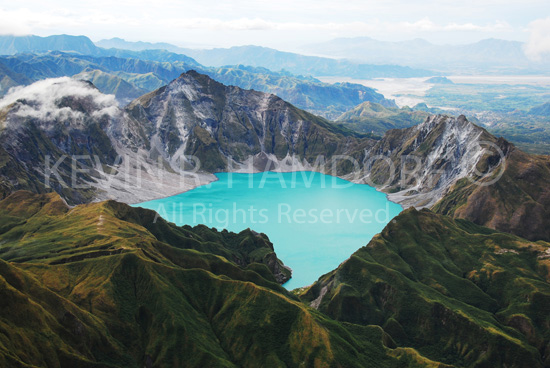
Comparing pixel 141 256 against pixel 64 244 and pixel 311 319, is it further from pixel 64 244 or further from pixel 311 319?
pixel 311 319

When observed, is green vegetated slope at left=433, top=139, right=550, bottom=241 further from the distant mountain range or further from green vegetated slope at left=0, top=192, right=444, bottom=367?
green vegetated slope at left=0, top=192, right=444, bottom=367

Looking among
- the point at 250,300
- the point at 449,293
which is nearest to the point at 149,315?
the point at 250,300

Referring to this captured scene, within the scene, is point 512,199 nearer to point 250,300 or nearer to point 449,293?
point 449,293

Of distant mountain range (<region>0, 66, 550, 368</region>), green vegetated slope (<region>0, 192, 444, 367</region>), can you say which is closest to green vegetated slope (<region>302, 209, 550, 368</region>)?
distant mountain range (<region>0, 66, 550, 368</region>)

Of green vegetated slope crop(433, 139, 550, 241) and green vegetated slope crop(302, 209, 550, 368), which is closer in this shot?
green vegetated slope crop(302, 209, 550, 368)

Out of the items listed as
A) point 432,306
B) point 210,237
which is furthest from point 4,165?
point 432,306
